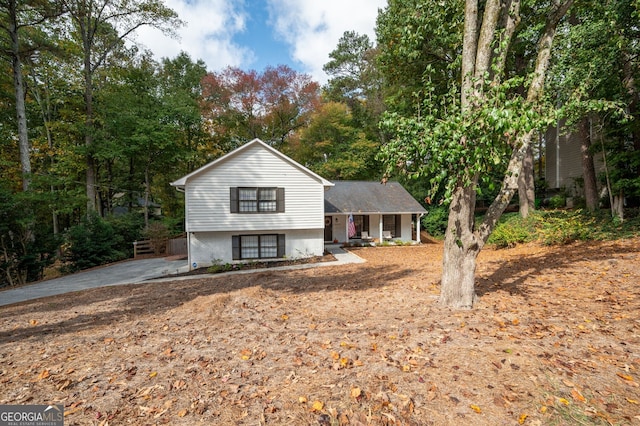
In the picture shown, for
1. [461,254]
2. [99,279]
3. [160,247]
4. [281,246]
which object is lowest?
[99,279]

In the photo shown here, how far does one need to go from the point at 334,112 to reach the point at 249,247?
58.9 feet

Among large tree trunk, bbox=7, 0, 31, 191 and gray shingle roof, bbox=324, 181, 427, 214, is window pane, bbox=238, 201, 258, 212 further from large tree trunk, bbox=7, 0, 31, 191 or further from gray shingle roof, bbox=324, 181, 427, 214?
large tree trunk, bbox=7, 0, 31, 191

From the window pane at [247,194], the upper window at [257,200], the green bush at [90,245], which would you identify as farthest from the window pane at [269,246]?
the green bush at [90,245]

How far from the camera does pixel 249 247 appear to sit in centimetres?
1479

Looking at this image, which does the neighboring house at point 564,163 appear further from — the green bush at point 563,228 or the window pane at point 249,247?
the window pane at point 249,247

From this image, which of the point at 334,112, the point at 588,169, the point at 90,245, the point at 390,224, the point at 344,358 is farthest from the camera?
the point at 334,112

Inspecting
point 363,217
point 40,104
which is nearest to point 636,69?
point 363,217

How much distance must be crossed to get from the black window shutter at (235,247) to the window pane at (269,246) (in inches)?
46.6

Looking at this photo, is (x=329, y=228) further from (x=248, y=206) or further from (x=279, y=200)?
(x=248, y=206)

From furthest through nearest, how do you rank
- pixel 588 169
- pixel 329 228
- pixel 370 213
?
1. pixel 329 228
2. pixel 370 213
3. pixel 588 169

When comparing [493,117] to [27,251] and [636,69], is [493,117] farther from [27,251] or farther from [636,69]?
[27,251]

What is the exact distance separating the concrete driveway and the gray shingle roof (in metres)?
10.1

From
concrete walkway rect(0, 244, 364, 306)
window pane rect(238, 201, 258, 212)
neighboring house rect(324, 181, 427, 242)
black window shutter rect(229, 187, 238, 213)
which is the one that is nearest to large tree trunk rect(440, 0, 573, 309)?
concrete walkway rect(0, 244, 364, 306)

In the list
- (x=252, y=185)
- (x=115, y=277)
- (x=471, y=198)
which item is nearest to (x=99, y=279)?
(x=115, y=277)
